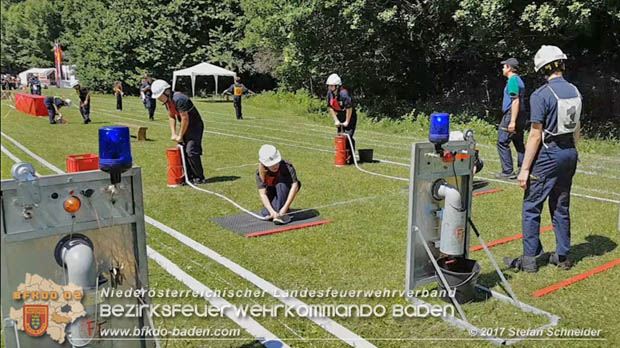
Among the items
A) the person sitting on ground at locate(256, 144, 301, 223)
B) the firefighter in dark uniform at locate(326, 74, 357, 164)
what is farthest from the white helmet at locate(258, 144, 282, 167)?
the firefighter in dark uniform at locate(326, 74, 357, 164)

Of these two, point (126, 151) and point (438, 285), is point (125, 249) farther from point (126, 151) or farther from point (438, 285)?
point (438, 285)

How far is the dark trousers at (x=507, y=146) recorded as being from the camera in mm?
9008

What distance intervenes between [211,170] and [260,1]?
15254 mm

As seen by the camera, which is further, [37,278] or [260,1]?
[260,1]

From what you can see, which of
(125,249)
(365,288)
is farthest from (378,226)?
(125,249)

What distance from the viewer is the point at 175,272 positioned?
16.9 ft

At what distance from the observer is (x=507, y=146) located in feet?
30.6

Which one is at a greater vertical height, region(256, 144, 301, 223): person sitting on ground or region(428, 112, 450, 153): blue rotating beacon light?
region(428, 112, 450, 153): blue rotating beacon light

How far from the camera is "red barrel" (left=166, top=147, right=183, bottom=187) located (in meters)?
8.91

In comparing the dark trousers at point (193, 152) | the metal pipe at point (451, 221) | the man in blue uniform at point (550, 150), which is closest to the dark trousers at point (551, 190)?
the man in blue uniform at point (550, 150)

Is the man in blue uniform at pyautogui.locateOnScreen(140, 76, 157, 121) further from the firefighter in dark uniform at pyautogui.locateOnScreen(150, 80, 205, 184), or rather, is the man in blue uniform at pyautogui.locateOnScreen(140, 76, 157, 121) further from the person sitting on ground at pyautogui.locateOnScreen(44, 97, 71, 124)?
the firefighter in dark uniform at pyautogui.locateOnScreen(150, 80, 205, 184)

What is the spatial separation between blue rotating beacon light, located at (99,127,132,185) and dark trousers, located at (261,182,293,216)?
3.93 meters

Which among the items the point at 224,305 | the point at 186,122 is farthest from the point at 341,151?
the point at 224,305

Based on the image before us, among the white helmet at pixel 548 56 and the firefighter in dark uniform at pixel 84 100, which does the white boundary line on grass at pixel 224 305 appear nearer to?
the white helmet at pixel 548 56
